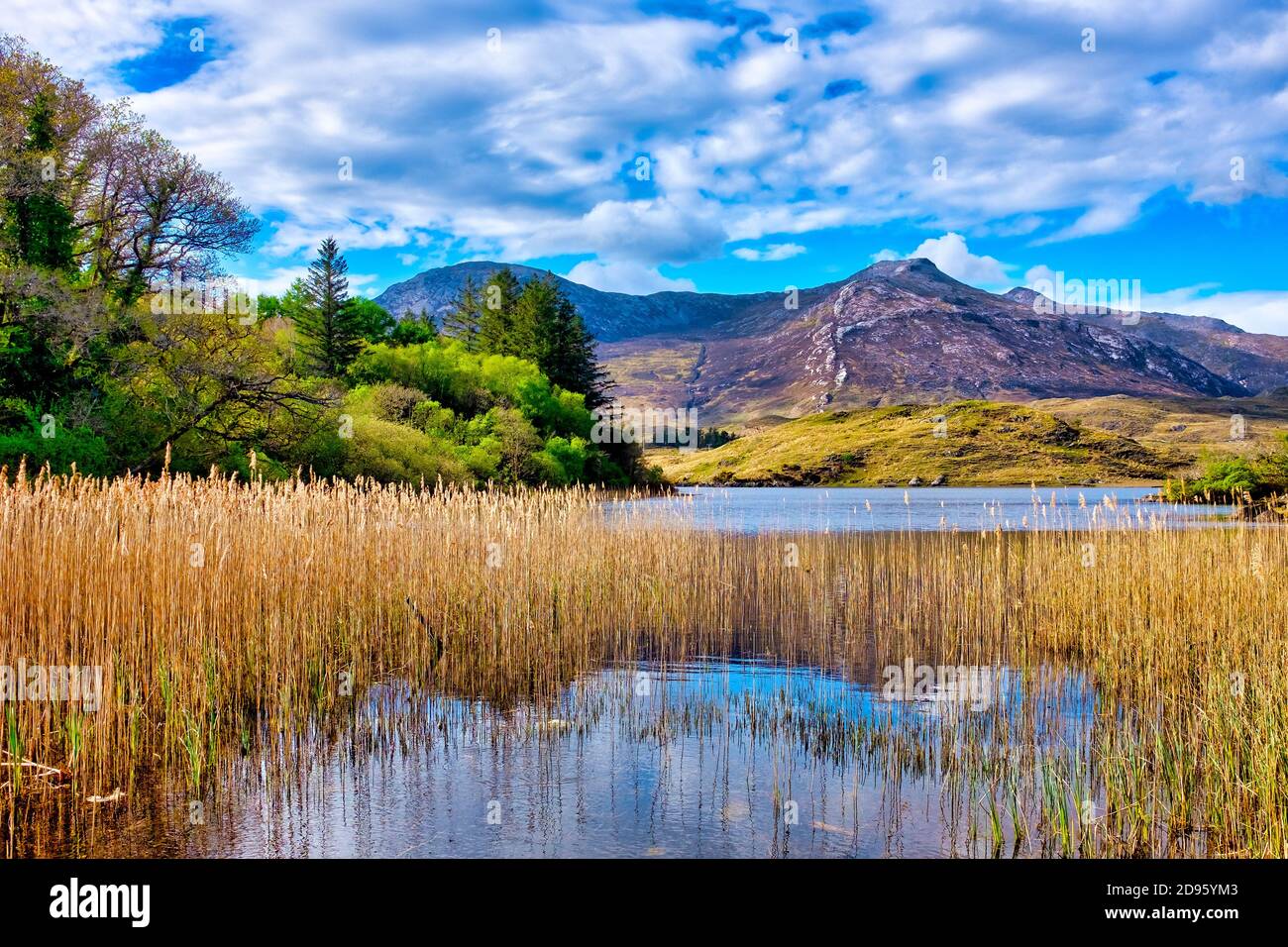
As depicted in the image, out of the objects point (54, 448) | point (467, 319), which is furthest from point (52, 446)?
point (467, 319)

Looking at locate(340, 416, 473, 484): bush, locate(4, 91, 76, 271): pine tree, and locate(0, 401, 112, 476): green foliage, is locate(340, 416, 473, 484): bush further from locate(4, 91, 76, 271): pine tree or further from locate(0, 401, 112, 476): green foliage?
locate(4, 91, 76, 271): pine tree

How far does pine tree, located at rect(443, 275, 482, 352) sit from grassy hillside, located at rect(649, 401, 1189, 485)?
31.9 m

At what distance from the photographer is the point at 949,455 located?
4929 inches

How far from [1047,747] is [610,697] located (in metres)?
4.18

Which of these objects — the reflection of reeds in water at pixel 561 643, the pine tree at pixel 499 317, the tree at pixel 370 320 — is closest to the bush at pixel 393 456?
the reflection of reeds in water at pixel 561 643

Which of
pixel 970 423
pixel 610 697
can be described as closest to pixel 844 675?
pixel 610 697

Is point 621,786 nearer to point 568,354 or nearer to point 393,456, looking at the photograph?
point 393,456

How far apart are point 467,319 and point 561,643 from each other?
7478 centimetres

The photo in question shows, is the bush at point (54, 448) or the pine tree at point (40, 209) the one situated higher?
the pine tree at point (40, 209)

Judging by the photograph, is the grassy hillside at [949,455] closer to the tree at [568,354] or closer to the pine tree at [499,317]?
the tree at [568,354]

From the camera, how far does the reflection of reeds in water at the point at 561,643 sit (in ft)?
21.4

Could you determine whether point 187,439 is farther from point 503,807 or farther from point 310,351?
point 310,351

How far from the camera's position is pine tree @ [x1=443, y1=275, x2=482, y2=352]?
81.6 m

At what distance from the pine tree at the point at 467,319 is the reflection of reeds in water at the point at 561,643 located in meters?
68.3
